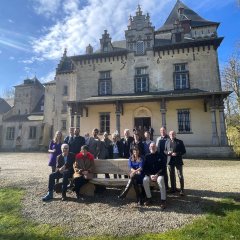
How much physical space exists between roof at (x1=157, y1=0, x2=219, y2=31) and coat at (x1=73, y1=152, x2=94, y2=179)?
64.9ft

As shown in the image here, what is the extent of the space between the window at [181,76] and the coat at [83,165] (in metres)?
14.6

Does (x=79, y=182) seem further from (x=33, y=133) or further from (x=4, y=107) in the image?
(x=4, y=107)

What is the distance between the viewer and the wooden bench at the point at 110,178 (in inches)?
238

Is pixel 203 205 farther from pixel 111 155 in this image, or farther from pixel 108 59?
pixel 108 59

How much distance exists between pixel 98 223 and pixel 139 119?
14814 millimetres

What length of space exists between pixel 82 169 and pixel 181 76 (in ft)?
50.2

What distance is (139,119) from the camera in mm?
19234

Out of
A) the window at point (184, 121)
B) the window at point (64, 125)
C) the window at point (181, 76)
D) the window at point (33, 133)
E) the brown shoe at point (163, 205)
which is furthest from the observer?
the window at point (33, 133)

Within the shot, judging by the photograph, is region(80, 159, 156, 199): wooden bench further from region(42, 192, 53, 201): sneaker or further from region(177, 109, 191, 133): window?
region(177, 109, 191, 133): window

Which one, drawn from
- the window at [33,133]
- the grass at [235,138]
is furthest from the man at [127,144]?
the window at [33,133]

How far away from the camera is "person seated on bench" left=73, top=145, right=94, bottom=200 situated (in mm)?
6258

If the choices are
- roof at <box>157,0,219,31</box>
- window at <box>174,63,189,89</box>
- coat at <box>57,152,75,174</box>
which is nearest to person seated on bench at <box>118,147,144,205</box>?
coat at <box>57,152,75,174</box>

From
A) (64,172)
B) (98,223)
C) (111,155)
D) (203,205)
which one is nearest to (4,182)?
(64,172)

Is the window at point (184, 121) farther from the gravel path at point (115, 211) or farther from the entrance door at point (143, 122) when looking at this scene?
the gravel path at point (115, 211)
